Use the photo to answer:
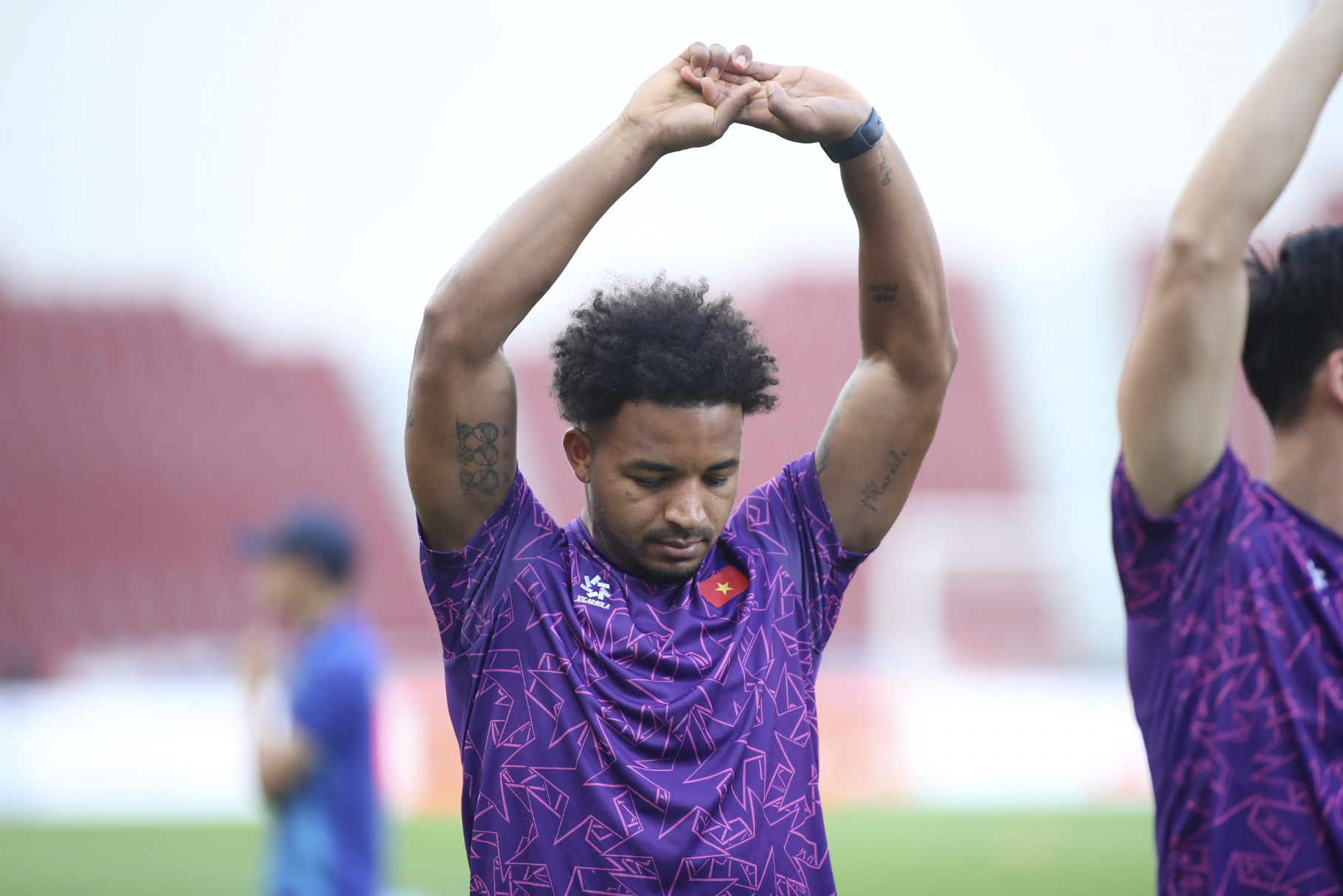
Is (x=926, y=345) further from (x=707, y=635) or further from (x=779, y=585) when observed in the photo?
(x=707, y=635)

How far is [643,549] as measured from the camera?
2.25 m

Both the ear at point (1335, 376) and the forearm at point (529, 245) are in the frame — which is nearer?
the ear at point (1335, 376)

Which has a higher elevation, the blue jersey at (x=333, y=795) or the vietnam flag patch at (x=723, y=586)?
the vietnam flag patch at (x=723, y=586)

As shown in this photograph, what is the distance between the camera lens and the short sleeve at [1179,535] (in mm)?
1852

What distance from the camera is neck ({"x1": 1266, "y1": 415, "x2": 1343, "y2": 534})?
6.25 ft

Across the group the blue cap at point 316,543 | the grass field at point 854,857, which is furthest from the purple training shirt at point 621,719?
the grass field at point 854,857

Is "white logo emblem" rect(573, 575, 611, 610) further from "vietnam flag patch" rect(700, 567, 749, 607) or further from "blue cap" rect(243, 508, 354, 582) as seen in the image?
"blue cap" rect(243, 508, 354, 582)

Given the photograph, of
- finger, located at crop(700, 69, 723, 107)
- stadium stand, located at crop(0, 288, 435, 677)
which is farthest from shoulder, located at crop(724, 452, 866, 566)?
stadium stand, located at crop(0, 288, 435, 677)

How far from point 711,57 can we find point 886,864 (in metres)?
7.78

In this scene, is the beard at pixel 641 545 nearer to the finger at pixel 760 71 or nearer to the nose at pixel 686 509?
the nose at pixel 686 509

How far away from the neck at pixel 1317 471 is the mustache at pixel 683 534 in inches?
36.6

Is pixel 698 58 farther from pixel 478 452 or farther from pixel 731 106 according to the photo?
pixel 478 452

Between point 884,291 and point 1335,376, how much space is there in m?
0.81

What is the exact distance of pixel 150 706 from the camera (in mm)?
11562
